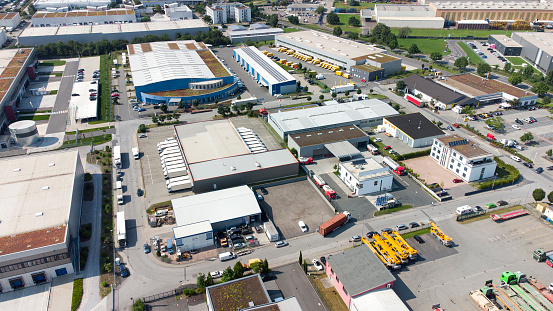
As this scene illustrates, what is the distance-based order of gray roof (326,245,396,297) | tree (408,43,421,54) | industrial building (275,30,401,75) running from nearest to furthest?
gray roof (326,245,396,297)
industrial building (275,30,401,75)
tree (408,43,421,54)

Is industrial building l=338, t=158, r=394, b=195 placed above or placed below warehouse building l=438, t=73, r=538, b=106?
below

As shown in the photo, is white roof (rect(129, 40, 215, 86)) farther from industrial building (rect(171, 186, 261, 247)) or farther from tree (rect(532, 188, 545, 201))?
tree (rect(532, 188, 545, 201))

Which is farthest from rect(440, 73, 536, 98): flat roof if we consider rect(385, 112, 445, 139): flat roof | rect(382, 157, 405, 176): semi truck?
rect(382, 157, 405, 176): semi truck

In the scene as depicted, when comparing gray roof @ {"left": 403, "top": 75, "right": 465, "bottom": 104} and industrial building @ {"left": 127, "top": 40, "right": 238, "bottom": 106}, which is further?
industrial building @ {"left": 127, "top": 40, "right": 238, "bottom": 106}

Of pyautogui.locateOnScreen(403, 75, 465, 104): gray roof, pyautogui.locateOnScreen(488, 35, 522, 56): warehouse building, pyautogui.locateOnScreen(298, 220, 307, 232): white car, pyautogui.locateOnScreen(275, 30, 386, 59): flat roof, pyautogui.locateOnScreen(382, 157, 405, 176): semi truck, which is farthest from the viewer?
pyautogui.locateOnScreen(488, 35, 522, 56): warehouse building

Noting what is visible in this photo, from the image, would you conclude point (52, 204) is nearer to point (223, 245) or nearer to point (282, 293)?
point (223, 245)

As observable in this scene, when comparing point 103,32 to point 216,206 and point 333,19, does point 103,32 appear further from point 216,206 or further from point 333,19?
point 216,206
